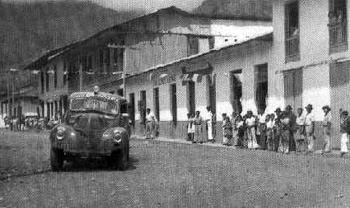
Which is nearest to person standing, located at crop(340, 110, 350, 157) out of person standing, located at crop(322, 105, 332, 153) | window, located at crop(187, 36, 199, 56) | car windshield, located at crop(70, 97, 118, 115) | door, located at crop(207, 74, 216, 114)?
person standing, located at crop(322, 105, 332, 153)

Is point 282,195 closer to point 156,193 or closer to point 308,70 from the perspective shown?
point 156,193

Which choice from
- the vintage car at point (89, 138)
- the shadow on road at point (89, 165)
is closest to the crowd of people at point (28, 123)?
the shadow on road at point (89, 165)

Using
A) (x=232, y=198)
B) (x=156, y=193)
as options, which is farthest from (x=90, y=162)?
(x=232, y=198)

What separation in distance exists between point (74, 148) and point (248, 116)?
353 inches

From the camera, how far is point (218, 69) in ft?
81.1

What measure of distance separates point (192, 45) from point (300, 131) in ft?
54.8

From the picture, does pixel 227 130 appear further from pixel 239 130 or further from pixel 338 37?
pixel 338 37

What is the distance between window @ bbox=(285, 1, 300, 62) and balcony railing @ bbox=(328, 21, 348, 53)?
1.76 metres

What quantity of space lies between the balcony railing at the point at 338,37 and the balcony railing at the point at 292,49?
1.77 m

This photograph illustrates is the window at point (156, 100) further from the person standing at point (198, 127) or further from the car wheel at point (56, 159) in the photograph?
the car wheel at point (56, 159)

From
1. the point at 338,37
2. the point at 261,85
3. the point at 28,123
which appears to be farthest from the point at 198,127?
the point at 28,123

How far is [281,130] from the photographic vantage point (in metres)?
17.4

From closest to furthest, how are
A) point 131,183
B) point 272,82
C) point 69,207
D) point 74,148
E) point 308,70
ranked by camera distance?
1. point 69,207
2. point 131,183
3. point 74,148
4. point 308,70
5. point 272,82

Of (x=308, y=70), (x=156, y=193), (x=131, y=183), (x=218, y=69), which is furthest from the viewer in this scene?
(x=218, y=69)
